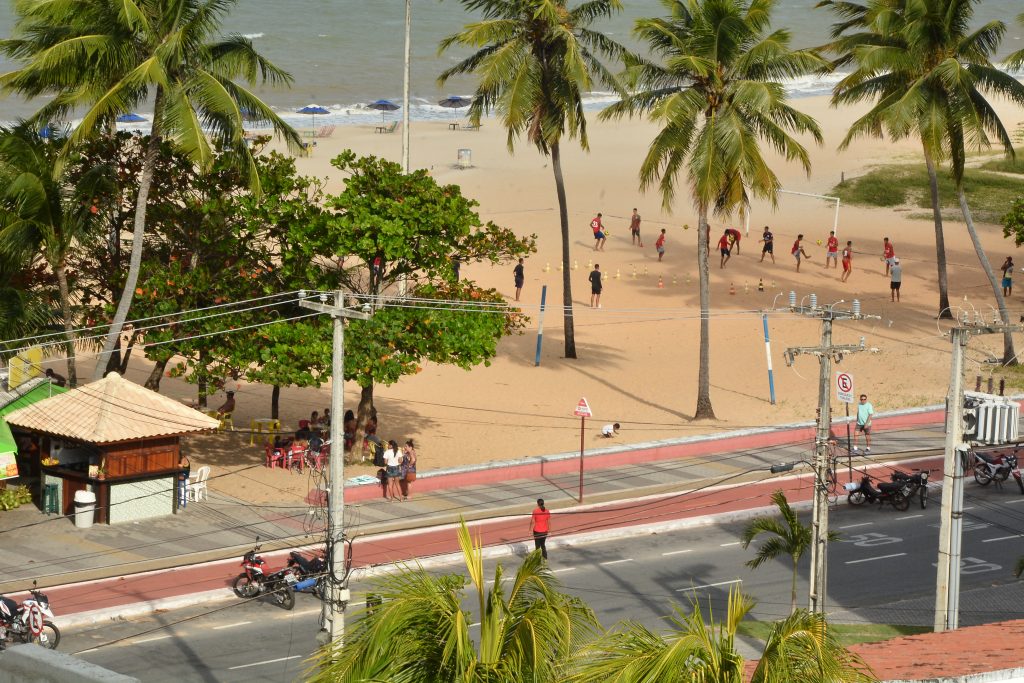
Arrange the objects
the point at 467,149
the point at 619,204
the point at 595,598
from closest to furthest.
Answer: the point at 595,598 < the point at 619,204 < the point at 467,149

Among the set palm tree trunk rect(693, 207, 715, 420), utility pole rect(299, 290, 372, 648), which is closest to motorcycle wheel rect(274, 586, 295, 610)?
utility pole rect(299, 290, 372, 648)

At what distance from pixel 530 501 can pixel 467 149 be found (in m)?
46.1

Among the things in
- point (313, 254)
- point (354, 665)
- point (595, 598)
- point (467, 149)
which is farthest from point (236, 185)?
point (467, 149)

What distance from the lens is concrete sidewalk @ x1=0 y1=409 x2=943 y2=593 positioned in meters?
25.4

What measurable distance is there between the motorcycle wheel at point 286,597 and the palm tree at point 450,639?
13202mm

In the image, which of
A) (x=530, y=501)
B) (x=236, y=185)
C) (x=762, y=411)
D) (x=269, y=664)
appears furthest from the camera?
(x=762, y=411)

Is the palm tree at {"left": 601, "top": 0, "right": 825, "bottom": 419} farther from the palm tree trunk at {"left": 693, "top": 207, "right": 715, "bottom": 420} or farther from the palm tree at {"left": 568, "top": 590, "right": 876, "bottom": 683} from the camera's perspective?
the palm tree at {"left": 568, "top": 590, "right": 876, "bottom": 683}

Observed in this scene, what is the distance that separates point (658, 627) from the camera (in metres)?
21.7

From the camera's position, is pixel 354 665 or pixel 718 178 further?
pixel 718 178

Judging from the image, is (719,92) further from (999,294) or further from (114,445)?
(114,445)

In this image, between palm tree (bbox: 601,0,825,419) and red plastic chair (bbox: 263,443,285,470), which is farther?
palm tree (bbox: 601,0,825,419)

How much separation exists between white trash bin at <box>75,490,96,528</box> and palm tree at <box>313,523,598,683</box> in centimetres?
1826

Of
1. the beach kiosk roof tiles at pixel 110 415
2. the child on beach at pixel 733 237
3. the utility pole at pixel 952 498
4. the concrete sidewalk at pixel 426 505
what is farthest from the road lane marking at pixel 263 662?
the child on beach at pixel 733 237

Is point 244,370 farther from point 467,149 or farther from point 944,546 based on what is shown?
point 467,149
